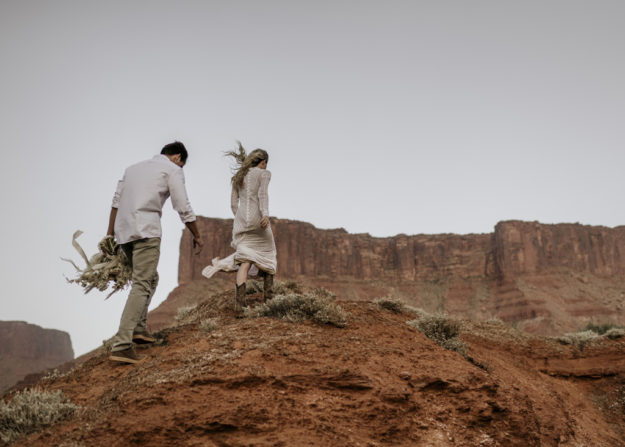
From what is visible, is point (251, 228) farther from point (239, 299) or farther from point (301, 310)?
point (301, 310)

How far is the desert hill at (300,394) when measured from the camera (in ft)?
11.7

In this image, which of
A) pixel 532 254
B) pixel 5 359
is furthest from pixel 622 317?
pixel 5 359

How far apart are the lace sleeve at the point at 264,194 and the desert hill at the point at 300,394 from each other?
1.37 m

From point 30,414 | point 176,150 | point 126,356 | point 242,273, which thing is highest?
point 176,150

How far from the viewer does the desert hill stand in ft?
11.7

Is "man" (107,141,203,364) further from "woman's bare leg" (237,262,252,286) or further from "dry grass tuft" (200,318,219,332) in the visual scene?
"woman's bare leg" (237,262,252,286)

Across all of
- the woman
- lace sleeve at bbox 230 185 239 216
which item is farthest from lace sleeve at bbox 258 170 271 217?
lace sleeve at bbox 230 185 239 216

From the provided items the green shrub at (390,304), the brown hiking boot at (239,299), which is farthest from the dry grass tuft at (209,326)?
the green shrub at (390,304)

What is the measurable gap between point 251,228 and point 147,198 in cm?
166

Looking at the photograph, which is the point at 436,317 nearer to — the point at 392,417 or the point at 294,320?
the point at 294,320

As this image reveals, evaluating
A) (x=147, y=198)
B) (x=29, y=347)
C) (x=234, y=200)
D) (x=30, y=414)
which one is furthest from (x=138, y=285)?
(x=29, y=347)

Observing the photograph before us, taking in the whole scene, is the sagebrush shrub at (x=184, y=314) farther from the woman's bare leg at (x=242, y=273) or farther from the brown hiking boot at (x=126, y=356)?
the brown hiking boot at (x=126, y=356)

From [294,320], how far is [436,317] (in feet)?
7.08

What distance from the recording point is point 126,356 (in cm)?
479
